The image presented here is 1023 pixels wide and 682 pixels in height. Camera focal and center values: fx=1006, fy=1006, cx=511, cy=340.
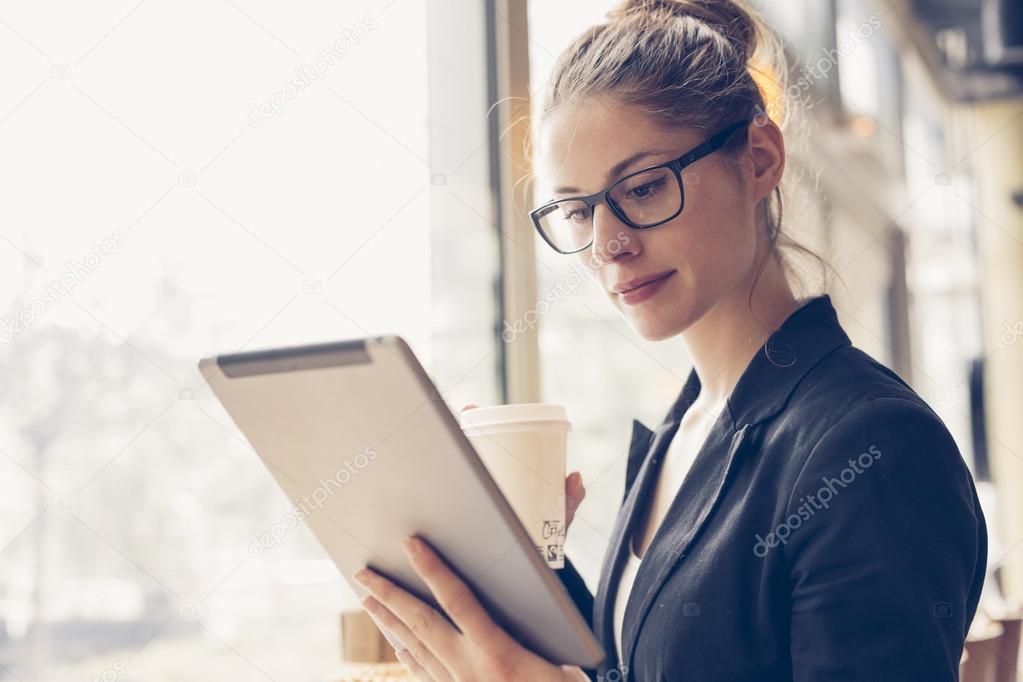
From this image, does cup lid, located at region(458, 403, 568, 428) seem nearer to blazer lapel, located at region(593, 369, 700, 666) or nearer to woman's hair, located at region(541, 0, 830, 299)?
blazer lapel, located at region(593, 369, 700, 666)

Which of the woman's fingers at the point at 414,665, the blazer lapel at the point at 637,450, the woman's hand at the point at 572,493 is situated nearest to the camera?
the woman's fingers at the point at 414,665

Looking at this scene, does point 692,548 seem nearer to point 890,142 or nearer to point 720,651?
point 720,651

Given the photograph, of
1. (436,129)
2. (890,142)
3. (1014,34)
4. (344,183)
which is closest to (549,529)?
(344,183)

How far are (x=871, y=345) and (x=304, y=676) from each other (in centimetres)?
365

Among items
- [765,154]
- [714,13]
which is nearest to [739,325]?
[765,154]

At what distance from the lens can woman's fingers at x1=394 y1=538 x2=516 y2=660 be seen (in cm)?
89

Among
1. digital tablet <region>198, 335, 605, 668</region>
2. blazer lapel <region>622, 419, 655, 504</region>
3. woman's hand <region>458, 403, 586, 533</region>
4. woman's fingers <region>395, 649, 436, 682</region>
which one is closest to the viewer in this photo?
digital tablet <region>198, 335, 605, 668</region>

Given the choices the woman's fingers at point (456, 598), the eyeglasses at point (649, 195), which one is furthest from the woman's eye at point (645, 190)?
the woman's fingers at point (456, 598)

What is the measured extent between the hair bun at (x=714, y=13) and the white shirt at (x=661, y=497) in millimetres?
524

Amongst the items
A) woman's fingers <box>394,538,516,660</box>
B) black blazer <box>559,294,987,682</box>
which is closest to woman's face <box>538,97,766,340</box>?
black blazer <box>559,294,987,682</box>

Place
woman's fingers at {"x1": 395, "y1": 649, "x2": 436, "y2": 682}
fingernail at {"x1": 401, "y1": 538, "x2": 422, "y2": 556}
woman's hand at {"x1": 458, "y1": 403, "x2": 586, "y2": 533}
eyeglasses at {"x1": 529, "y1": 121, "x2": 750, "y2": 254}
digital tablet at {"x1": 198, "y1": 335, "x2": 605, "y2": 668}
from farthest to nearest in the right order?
woman's hand at {"x1": 458, "y1": 403, "x2": 586, "y2": 533} < eyeglasses at {"x1": 529, "y1": 121, "x2": 750, "y2": 254} < woman's fingers at {"x1": 395, "y1": 649, "x2": 436, "y2": 682} < fingernail at {"x1": 401, "y1": 538, "x2": 422, "y2": 556} < digital tablet at {"x1": 198, "y1": 335, "x2": 605, "y2": 668}

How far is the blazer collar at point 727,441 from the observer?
1087 millimetres

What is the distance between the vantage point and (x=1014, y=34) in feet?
13.3

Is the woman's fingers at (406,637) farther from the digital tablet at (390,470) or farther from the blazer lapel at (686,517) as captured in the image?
the blazer lapel at (686,517)
